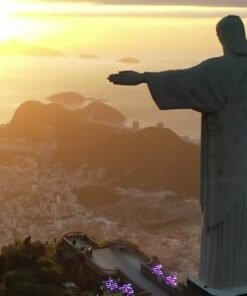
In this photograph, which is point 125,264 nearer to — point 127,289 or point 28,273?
point 127,289

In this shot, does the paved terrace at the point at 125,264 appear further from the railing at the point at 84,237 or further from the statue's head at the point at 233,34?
the statue's head at the point at 233,34

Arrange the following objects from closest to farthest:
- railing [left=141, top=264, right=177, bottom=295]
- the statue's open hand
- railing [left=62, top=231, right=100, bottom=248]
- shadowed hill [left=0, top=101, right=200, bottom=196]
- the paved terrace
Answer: the statue's open hand < railing [left=141, top=264, right=177, bottom=295] < the paved terrace < railing [left=62, top=231, right=100, bottom=248] < shadowed hill [left=0, top=101, right=200, bottom=196]

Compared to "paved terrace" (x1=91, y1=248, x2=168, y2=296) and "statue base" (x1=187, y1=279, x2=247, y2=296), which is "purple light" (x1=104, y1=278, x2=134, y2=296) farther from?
"statue base" (x1=187, y1=279, x2=247, y2=296)

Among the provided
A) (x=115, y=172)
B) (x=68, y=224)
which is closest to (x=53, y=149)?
(x=115, y=172)

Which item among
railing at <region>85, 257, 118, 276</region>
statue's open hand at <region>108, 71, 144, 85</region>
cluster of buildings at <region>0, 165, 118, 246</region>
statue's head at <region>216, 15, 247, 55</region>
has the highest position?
statue's head at <region>216, 15, 247, 55</region>

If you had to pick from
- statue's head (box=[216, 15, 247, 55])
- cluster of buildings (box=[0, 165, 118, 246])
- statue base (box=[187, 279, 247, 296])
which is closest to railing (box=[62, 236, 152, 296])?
statue base (box=[187, 279, 247, 296])

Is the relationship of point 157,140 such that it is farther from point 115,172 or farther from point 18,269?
point 18,269

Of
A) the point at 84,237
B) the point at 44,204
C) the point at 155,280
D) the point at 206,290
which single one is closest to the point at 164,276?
the point at 155,280
